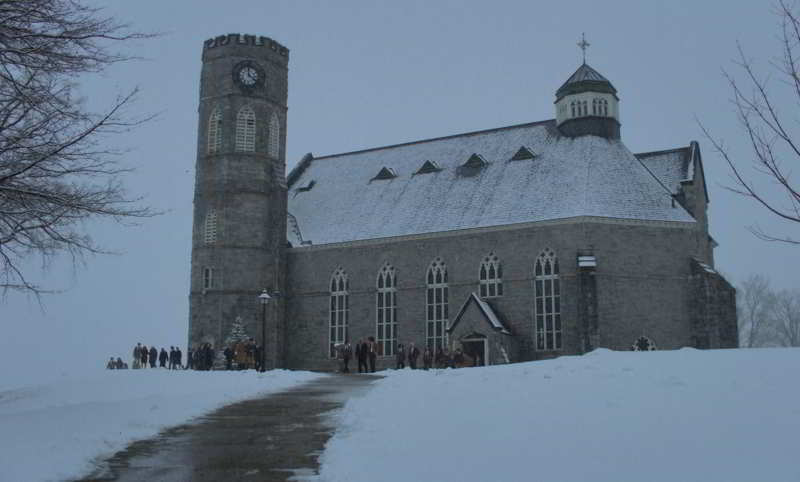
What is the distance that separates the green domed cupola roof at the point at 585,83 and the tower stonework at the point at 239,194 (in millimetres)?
16654

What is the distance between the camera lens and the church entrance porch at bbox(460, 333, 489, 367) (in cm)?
3622

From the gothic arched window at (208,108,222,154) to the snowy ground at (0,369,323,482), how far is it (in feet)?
69.2

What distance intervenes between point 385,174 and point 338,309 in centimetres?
911

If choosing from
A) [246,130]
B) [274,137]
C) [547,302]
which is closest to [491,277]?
[547,302]

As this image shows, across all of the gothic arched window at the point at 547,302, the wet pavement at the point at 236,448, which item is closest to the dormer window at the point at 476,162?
the gothic arched window at the point at 547,302

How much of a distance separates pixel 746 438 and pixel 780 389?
2.19 m

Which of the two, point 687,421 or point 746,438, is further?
point 687,421

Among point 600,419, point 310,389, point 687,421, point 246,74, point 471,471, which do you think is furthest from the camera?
point 246,74

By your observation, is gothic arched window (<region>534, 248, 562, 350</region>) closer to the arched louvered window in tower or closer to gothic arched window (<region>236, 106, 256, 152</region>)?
the arched louvered window in tower

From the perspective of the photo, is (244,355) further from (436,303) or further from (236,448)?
(236,448)

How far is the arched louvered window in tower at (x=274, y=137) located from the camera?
150 feet

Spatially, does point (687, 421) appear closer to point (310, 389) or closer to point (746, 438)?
point (746, 438)

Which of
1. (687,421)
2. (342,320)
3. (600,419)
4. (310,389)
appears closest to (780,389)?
(687,421)

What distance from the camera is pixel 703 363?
42.3ft
